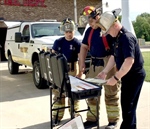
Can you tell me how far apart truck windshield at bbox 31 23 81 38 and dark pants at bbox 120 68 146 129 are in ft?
18.2

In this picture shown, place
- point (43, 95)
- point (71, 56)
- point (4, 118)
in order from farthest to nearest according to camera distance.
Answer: point (43, 95) < point (4, 118) < point (71, 56)

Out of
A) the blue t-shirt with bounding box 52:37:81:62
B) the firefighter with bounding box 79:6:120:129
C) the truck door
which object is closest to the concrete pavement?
the firefighter with bounding box 79:6:120:129

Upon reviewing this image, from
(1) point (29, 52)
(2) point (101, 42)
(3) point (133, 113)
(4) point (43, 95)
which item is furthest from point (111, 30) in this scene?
(1) point (29, 52)

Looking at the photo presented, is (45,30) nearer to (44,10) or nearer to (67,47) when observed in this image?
(67,47)

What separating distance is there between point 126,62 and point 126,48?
0.55 ft

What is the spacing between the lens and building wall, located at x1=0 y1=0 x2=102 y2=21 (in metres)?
20.5

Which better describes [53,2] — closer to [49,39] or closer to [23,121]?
[49,39]

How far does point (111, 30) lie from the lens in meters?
3.35

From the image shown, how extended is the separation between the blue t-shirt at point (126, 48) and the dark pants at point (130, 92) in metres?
0.14

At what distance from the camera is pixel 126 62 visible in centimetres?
324

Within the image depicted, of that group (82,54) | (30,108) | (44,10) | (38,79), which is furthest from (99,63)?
(44,10)

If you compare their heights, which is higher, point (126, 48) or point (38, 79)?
A: point (126, 48)

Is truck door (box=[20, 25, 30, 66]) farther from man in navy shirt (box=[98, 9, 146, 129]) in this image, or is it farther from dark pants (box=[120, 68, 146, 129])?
dark pants (box=[120, 68, 146, 129])

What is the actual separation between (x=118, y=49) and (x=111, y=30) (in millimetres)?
277
